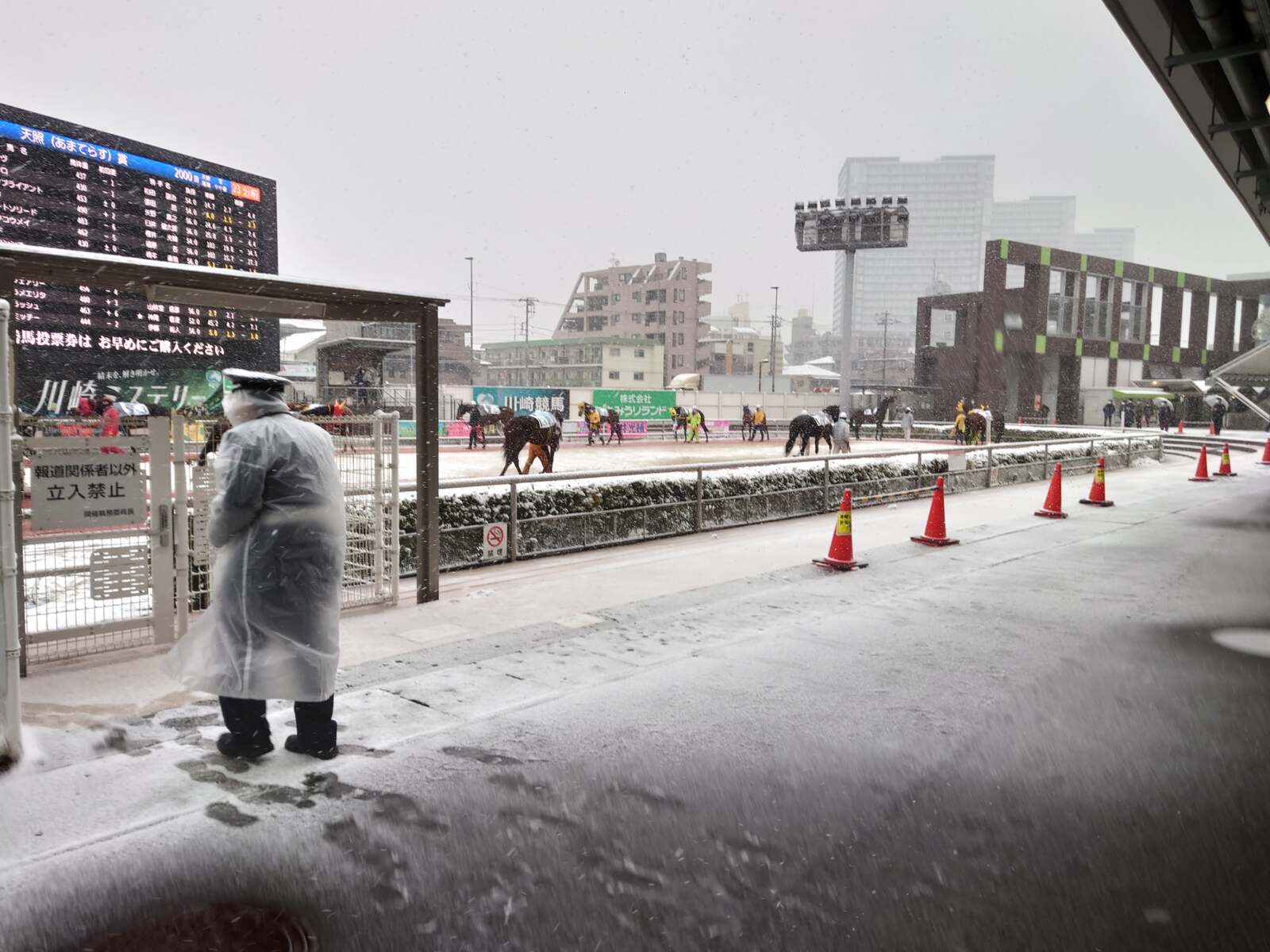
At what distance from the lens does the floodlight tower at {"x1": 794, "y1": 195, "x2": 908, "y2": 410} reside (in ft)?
187

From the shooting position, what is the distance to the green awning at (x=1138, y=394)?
46625 millimetres

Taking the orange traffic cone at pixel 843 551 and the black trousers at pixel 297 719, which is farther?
the orange traffic cone at pixel 843 551

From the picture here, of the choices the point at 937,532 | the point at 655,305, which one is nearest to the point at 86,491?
the point at 937,532

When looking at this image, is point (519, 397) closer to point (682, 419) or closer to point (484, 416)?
point (682, 419)

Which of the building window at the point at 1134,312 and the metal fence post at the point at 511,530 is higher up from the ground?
the building window at the point at 1134,312

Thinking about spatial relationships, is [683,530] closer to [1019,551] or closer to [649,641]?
[1019,551]

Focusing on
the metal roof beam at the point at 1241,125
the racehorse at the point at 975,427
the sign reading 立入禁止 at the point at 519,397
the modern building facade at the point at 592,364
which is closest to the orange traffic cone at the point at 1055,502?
the metal roof beam at the point at 1241,125

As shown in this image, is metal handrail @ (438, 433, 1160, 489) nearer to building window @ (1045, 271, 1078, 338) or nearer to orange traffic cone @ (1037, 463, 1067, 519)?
orange traffic cone @ (1037, 463, 1067, 519)

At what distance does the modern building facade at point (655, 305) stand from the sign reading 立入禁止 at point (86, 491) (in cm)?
7555

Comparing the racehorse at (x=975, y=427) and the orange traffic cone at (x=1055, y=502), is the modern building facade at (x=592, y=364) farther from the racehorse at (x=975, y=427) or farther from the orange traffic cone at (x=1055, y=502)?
the orange traffic cone at (x=1055, y=502)

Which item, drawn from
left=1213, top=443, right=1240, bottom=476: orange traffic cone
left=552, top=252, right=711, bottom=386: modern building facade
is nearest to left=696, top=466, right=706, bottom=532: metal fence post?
left=1213, top=443, right=1240, bottom=476: orange traffic cone

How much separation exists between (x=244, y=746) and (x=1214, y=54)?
1137cm

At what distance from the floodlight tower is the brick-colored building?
237 inches

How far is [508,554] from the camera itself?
31.6ft
